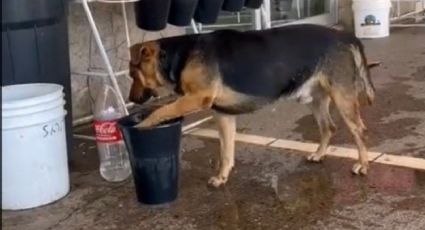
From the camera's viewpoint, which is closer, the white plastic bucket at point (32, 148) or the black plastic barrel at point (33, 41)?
the white plastic bucket at point (32, 148)

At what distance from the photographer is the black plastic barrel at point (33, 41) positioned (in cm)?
327

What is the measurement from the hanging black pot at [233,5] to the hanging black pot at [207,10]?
0.13 meters

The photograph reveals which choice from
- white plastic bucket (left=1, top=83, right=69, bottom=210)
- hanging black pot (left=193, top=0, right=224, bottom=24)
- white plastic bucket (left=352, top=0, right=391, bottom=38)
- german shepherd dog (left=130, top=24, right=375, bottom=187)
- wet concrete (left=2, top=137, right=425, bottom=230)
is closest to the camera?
wet concrete (left=2, top=137, right=425, bottom=230)

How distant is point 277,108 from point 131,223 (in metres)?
1.99

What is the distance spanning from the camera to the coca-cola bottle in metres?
3.39

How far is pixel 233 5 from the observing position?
4.36 metres

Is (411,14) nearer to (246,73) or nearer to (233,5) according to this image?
(233,5)

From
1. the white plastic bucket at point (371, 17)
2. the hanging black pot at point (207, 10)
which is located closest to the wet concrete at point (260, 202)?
the hanging black pot at point (207, 10)

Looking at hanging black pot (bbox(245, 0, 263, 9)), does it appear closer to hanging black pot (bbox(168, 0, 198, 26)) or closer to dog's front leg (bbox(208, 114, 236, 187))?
hanging black pot (bbox(168, 0, 198, 26))

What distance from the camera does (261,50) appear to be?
10.5 feet

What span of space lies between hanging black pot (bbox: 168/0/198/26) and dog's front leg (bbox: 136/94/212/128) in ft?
3.25

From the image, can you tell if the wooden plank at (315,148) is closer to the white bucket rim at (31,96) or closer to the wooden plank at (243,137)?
the wooden plank at (243,137)

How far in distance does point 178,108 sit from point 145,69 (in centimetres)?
25

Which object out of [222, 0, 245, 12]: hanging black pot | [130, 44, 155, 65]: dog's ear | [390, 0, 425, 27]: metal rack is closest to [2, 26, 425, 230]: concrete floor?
[130, 44, 155, 65]: dog's ear
